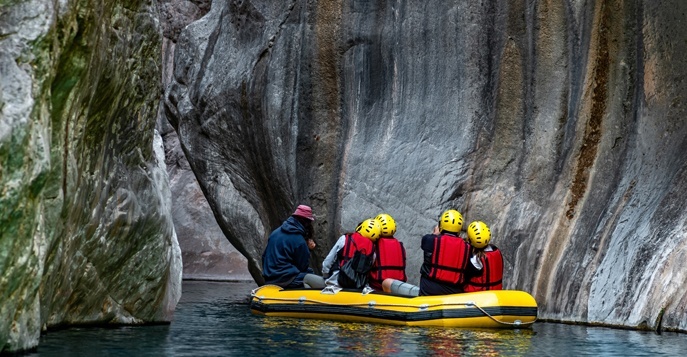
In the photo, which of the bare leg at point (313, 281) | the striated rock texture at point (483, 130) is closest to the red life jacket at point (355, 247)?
the bare leg at point (313, 281)

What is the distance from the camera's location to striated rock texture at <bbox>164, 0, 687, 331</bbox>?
15820 millimetres

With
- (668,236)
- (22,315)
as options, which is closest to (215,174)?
(668,236)

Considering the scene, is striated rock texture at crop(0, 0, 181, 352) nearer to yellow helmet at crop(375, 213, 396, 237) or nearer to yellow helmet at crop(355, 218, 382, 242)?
yellow helmet at crop(355, 218, 382, 242)

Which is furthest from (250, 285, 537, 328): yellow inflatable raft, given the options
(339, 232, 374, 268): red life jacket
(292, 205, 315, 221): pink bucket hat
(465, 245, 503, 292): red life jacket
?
(292, 205, 315, 221): pink bucket hat

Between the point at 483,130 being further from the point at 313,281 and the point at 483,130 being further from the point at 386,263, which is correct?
the point at 313,281

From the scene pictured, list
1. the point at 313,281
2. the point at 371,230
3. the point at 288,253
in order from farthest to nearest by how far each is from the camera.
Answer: the point at 288,253 → the point at 313,281 → the point at 371,230

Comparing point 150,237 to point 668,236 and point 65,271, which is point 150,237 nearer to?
point 65,271

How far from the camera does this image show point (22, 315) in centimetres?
911

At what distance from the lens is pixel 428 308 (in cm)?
1437

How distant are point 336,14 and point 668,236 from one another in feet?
24.1

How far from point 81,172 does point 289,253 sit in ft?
21.2

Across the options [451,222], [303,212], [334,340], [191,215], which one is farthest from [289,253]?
[191,215]

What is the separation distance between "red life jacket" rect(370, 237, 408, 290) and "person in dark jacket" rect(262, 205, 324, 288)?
145cm

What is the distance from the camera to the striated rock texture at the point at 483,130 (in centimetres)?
1582
